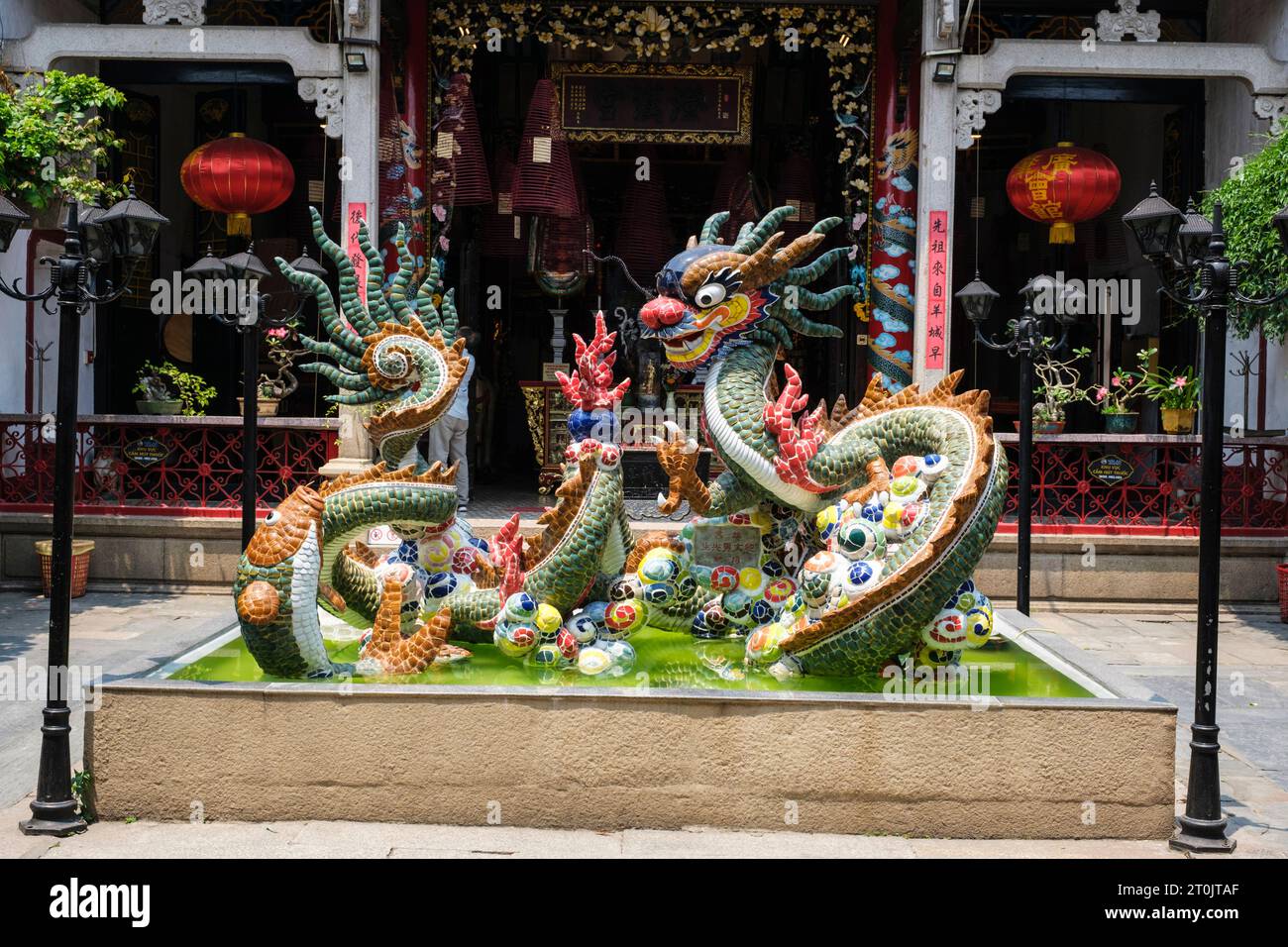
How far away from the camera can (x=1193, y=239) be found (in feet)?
18.2

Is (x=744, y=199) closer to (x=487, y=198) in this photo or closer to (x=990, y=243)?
(x=487, y=198)

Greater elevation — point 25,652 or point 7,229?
point 7,229

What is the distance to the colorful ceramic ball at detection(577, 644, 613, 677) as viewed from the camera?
6008mm

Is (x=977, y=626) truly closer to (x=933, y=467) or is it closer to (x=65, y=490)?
(x=933, y=467)

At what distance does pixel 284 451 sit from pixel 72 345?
523cm

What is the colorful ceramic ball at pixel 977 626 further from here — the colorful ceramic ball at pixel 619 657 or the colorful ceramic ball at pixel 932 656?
the colorful ceramic ball at pixel 619 657

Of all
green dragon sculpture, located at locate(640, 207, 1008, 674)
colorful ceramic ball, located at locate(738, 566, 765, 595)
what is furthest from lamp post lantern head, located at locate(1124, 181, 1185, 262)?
colorful ceramic ball, located at locate(738, 566, 765, 595)

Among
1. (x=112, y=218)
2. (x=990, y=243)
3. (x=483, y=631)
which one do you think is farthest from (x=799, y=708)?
(x=990, y=243)

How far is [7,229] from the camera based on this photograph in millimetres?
6402

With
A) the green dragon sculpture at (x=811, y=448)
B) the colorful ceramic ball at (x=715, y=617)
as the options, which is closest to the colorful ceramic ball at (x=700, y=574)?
the colorful ceramic ball at (x=715, y=617)

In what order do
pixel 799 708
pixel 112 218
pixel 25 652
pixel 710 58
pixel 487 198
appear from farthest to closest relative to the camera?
pixel 710 58, pixel 487 198, pixel 25 652, pixel 112 218, pixel 799 708

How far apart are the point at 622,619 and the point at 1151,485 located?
6363mm

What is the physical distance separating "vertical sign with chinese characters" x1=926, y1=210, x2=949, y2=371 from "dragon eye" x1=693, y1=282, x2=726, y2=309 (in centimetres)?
485

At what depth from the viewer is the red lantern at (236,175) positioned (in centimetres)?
1039
